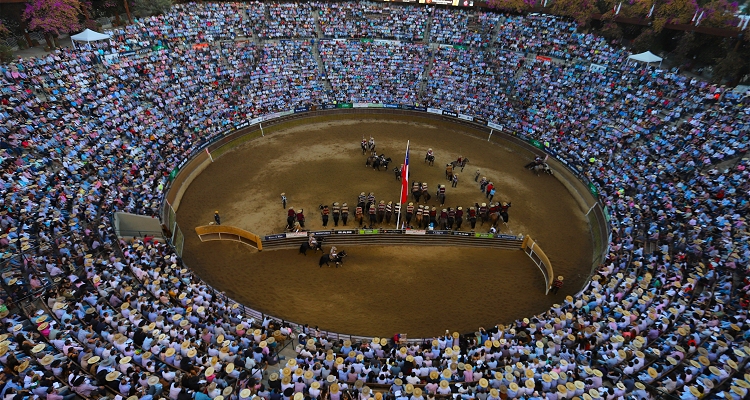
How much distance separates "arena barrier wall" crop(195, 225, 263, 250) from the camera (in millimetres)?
24453

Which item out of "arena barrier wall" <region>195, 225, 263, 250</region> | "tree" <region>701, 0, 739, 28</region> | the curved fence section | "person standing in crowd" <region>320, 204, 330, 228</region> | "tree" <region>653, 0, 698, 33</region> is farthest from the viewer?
"tree" <region>653, 0, 698, 33</region>

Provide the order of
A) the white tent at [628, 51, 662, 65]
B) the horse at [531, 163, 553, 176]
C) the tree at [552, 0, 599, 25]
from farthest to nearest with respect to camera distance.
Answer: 1. the tree at [552, 0, 599, 25]
2. the white tent at [628, 51, 662, 65]
3. the horse at [531, 163, 553, 176]

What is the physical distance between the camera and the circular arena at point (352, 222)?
1451cm

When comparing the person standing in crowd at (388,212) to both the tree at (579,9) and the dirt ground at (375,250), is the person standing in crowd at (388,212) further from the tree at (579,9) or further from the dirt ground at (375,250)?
the tree at (579,9)

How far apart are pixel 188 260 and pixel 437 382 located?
16213 millimetres

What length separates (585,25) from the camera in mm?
46156

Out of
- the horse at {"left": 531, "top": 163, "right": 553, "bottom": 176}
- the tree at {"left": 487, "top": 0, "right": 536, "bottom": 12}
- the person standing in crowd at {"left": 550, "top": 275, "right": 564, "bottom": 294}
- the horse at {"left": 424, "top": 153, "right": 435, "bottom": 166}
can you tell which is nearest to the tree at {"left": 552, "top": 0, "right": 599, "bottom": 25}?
the tree at {"left": 487, "top": 0, "right": 536, "bottom": 12}

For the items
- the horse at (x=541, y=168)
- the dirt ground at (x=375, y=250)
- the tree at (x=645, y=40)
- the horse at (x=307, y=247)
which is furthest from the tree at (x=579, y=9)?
the horse at (x=307, y=247)

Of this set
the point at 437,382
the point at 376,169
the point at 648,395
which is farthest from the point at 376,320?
the point at 376,169

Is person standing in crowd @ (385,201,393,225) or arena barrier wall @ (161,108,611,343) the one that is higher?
arena barrier wall @ (161,108,611,343)

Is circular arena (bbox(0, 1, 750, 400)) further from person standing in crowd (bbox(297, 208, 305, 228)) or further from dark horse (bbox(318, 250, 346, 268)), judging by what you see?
person standing in crowd (bbox(297, 208, 305, 228))

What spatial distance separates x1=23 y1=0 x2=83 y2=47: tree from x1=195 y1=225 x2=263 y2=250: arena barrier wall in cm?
2686

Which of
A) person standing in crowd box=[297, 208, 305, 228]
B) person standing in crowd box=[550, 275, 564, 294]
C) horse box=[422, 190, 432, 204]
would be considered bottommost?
person standing in crowd box=[550, 275, 564, 294]

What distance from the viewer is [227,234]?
25.2 metres
